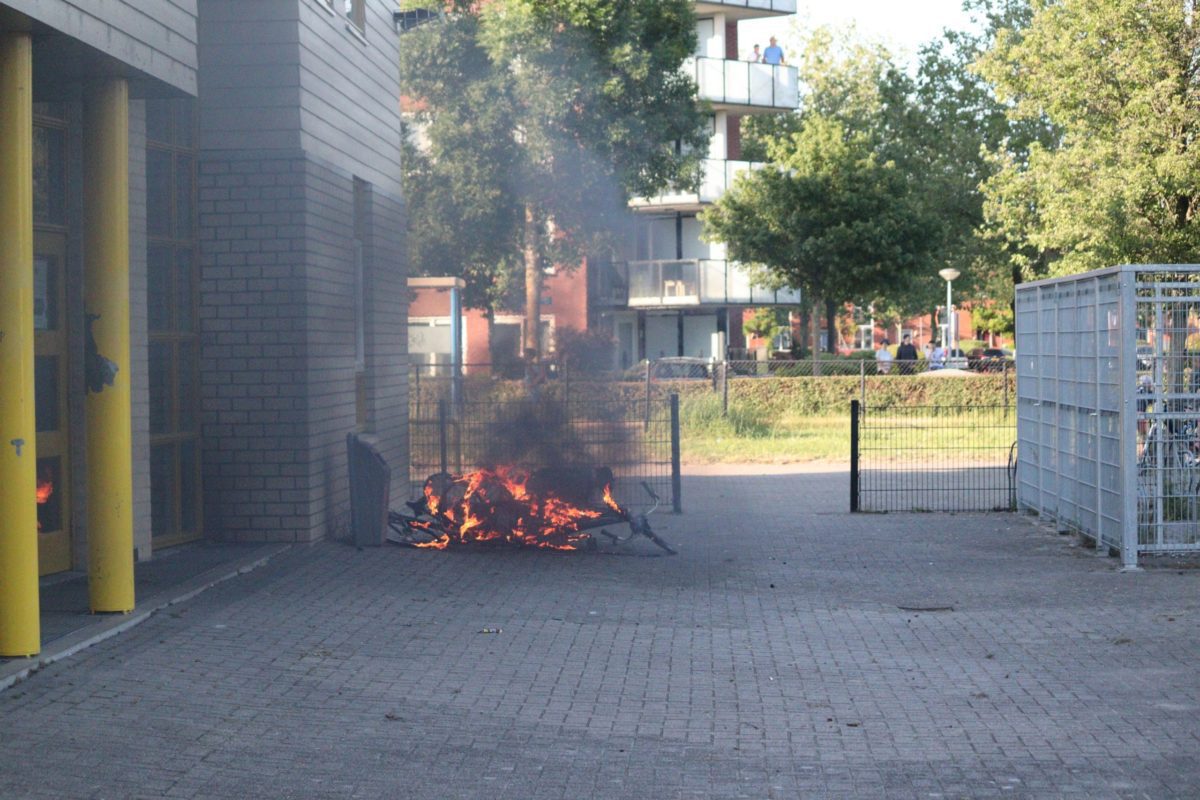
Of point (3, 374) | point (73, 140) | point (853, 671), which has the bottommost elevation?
point (853, 671)

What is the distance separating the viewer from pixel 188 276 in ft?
39.8

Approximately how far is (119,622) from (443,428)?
7.95m

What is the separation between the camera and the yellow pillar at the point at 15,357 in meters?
7.18

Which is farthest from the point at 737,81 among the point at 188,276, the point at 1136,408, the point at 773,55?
the point at 1136,408

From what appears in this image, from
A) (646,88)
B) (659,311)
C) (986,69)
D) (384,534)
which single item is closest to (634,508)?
(384,534)

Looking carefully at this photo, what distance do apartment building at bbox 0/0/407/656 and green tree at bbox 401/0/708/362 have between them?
64.4ft

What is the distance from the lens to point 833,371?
33219mm

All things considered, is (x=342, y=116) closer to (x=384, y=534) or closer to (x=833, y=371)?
(x=384, y=534)

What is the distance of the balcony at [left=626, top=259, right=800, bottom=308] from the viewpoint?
48.5m

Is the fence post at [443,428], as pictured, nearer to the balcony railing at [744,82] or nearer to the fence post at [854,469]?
the fence post at [854,469]

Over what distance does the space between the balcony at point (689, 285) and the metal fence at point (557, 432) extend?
31212mm

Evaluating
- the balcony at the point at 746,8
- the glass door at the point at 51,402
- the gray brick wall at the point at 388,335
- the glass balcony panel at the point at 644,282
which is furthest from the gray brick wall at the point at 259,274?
the glass balcony panel at the point at 644,282

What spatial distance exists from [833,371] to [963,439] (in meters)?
14.3

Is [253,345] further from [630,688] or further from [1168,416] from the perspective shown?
[1168,416]
